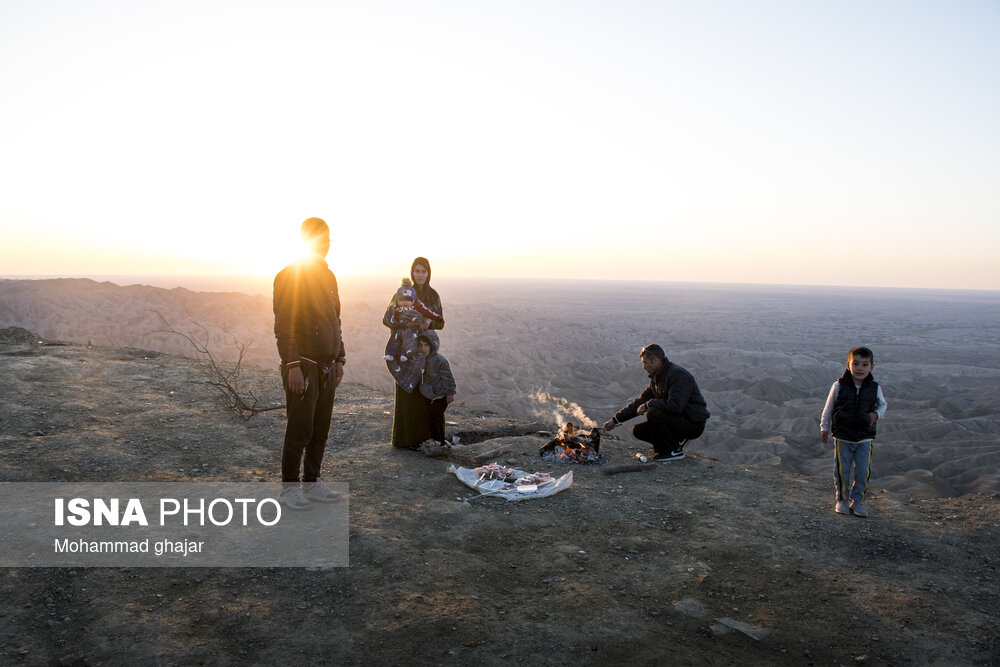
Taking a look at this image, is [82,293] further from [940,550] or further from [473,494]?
[940,550]

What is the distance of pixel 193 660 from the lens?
250cm

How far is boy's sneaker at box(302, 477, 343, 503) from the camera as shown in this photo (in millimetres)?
4238

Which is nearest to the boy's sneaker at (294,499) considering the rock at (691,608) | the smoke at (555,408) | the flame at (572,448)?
the rock at (691,608)

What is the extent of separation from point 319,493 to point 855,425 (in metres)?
4.21

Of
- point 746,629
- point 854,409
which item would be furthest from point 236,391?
point 854,409

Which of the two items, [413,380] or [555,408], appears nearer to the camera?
[413,380]

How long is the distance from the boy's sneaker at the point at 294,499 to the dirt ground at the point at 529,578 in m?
0.36

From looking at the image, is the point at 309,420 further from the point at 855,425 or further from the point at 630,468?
the point at 855,425

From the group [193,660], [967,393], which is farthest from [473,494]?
[967,393]

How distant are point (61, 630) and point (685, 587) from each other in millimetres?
3181

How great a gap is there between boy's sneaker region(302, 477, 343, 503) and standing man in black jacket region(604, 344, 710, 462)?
9.34ft

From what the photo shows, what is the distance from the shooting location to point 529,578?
135 inches

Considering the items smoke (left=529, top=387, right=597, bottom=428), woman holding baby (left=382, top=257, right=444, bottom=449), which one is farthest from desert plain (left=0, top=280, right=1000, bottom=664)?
smoke (left=529, top=387, right=597, bottom=428)

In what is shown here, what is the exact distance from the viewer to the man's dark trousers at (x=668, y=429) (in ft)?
19.7
